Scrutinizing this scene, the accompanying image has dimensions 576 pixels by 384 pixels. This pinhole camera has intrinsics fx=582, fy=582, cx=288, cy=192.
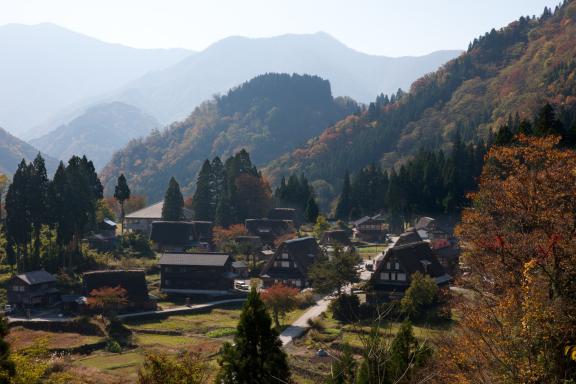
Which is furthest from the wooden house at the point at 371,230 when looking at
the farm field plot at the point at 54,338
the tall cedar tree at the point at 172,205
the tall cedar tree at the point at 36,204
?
the farm field plot at the point at 54,338

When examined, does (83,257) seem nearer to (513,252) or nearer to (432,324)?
(432,324)

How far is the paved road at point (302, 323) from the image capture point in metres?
43.0

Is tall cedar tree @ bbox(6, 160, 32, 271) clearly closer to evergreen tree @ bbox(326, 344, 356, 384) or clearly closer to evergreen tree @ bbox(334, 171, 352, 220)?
evergreen tree @ bbox(326, 344, 356, 384)

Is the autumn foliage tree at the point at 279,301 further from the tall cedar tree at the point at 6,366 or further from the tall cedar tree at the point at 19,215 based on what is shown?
the tall cedar tree at the point at 6,366

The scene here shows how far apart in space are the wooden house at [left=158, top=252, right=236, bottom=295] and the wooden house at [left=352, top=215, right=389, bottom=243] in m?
29.1

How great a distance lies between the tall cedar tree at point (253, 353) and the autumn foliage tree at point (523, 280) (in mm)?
6291

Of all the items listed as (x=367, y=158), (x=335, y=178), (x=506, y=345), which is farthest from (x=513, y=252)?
(x=367, y=158)

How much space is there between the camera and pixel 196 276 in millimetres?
58312

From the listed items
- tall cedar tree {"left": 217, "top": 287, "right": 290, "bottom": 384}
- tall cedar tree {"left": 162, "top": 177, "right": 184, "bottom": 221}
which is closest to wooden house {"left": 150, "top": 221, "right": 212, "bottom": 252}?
tall cedar tree {"left": 162, "top": 177, "right": 184, "bottom": 221}

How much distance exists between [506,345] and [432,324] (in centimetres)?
2478

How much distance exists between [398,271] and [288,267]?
13.6 metres

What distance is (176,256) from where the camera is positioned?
59.3m

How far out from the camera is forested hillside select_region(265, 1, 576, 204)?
125625 millimetres

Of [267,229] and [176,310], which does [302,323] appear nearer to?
[176,310]
